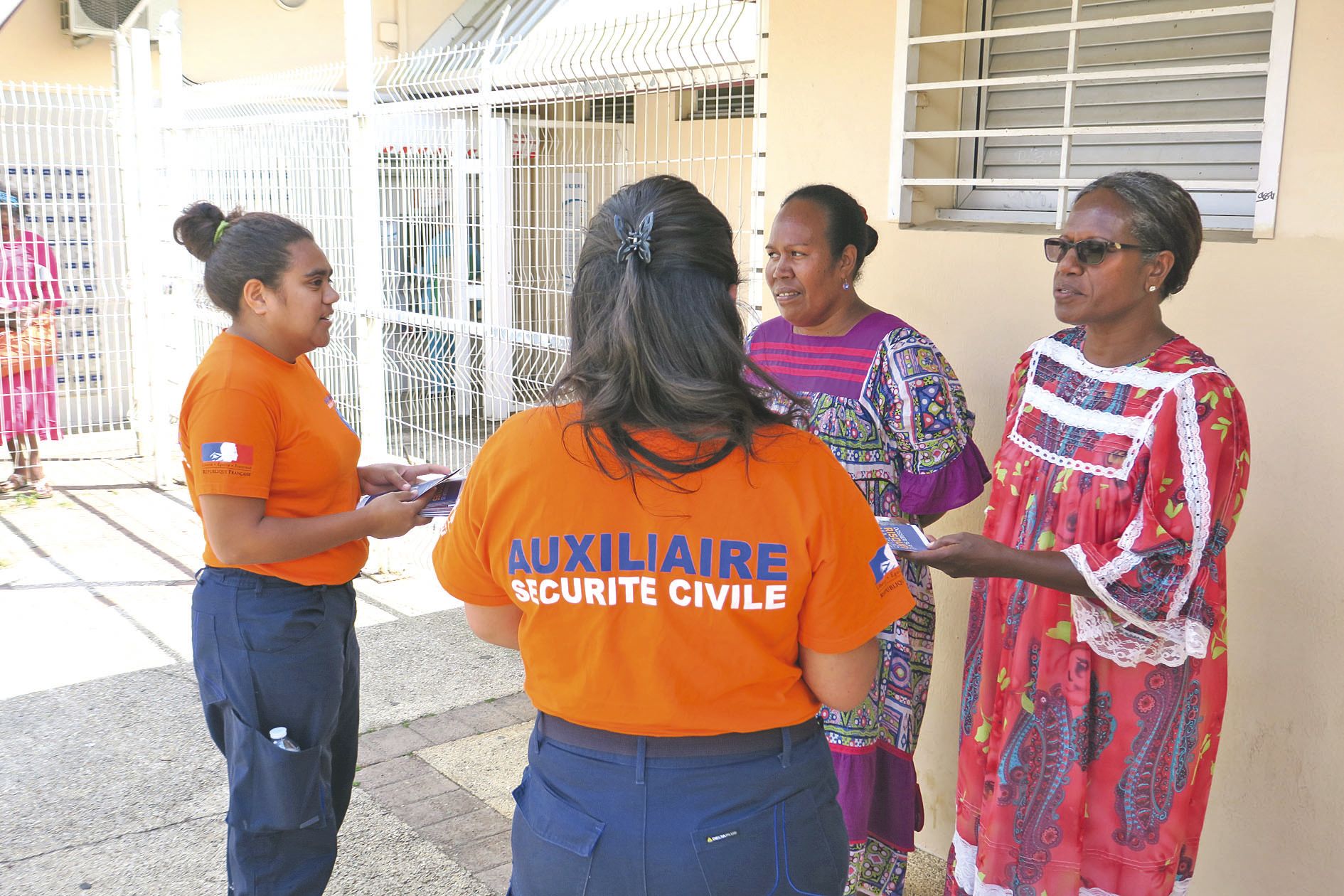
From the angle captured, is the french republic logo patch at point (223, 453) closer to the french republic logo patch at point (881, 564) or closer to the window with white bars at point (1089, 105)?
the french republic logo patch at point (881, 564)

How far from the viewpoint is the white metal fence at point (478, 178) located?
4.09 m

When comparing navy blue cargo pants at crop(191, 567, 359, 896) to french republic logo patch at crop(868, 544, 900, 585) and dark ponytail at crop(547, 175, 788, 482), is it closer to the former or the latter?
dark ponytail at crop(547, 175, 788, 482)

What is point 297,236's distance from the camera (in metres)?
2.73

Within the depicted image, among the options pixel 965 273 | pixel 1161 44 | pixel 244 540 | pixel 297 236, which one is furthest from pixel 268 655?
pixel 1161 44

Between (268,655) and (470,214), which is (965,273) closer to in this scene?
(268,655)

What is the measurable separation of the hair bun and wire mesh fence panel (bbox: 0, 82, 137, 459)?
524cm

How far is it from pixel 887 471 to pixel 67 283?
25.2ft

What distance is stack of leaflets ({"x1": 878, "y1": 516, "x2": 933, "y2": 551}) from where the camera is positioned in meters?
2.24

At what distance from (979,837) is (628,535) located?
1.44 m

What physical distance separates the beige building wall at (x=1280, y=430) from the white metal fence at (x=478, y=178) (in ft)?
3.25

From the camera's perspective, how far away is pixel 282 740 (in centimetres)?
261

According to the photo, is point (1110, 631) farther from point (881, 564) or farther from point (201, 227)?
point (201, 227)

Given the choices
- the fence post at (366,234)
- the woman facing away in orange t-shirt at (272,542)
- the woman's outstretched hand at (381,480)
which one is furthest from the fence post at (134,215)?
the woman facing away in orange t-shirt at (272,542)

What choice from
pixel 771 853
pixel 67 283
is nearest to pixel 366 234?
pixel 67 283
